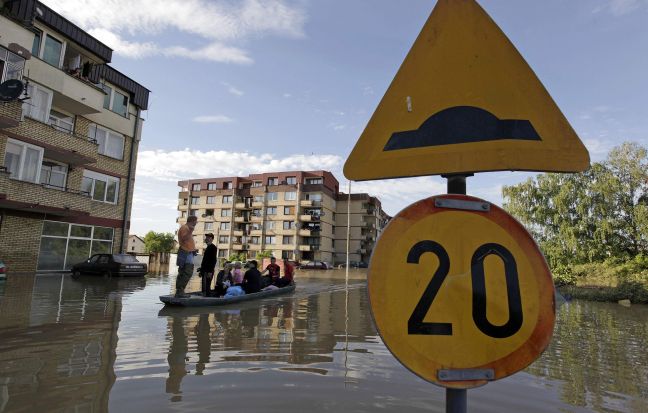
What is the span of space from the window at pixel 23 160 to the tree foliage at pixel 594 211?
3089 centimetres

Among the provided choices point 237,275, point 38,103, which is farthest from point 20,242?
point 237,275

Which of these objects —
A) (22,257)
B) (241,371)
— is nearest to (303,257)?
(22,257)

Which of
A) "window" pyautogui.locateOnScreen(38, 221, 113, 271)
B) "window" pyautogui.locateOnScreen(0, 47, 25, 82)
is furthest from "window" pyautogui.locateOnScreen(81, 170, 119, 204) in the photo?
"window" pyautogui.locateOnScreen(0, 47, 25, 82)

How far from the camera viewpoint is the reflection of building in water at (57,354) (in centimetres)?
401

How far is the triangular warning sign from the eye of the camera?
170 centimetres

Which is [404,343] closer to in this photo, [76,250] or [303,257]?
[76,250]

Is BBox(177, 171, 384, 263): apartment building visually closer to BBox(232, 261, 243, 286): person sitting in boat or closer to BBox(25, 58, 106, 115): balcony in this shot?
BBox(25, 58, 106, 115): balcony

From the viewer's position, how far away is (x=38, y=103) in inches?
778

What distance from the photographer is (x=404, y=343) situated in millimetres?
1499

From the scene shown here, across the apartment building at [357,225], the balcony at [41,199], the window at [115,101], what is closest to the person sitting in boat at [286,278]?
the balcony at [41,199]

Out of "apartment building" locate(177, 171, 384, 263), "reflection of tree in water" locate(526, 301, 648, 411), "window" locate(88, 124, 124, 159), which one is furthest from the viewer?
"apartment building" locate(177, 171, 384, 263)

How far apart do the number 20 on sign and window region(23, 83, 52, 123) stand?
23096mm

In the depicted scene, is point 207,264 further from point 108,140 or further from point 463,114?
point 108,140

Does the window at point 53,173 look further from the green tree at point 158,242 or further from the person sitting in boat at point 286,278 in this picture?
the green tree at point 158,242
